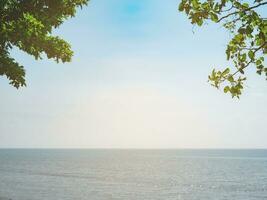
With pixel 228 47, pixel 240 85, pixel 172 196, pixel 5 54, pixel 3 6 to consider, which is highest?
pixel 3 6

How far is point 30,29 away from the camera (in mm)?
16141

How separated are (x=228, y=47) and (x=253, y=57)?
39 cm

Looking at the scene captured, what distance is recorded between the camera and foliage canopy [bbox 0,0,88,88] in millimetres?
15945

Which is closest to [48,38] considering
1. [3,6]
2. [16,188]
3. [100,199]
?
[3,6]

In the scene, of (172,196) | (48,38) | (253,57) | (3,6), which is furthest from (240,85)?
(172,196)

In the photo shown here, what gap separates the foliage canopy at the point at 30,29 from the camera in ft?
52.3

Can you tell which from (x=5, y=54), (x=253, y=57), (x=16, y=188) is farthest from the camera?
(x=16, y=188)

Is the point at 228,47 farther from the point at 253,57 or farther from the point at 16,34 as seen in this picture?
the point at 16,34

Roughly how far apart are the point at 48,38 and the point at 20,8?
1772mm

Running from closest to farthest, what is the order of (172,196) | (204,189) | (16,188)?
(172,196) → (16,188) → (204,189)

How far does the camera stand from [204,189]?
264ft

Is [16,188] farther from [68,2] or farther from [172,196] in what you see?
[68,2]

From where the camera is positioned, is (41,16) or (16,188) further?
(16,188)

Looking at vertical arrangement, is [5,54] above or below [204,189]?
above
